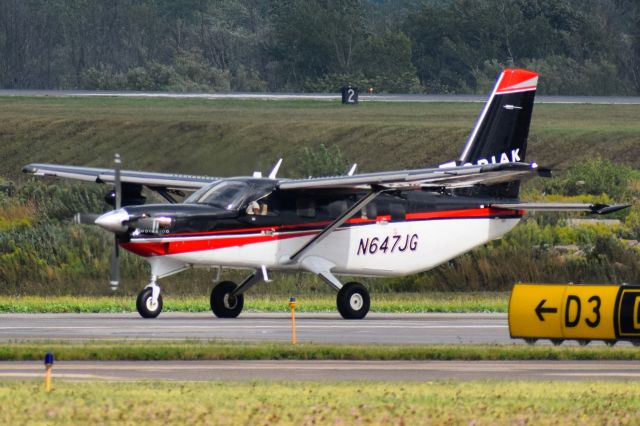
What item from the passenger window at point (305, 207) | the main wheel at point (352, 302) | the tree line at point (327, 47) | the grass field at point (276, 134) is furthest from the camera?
the tree line at point (327, 47)

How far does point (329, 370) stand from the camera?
59.3 feet

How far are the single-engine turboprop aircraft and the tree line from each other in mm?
56711

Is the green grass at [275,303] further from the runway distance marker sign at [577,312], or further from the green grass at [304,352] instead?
the green grass at [304,352]

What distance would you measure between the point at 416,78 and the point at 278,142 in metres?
35.9

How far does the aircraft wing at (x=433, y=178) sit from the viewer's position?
26.4 m

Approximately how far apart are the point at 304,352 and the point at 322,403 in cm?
511

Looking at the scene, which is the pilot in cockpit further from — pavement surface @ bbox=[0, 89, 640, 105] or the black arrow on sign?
pavement surface @ bbox=[0, 89, 640, 105]

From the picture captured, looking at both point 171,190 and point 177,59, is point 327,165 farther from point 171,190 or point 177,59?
point 177,59

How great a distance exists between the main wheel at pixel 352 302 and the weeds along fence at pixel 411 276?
7395mm

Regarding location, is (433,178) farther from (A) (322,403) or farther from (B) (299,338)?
(A) (322,403)

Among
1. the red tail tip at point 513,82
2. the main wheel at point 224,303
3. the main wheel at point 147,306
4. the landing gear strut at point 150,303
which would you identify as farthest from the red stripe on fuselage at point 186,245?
the red tail tip at point 513,82

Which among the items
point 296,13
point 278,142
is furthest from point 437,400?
point 296,13

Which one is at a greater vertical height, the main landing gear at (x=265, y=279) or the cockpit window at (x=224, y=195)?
the cockpit window at (x=224, y=195)

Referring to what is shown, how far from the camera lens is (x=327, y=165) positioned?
4559 centimetres
